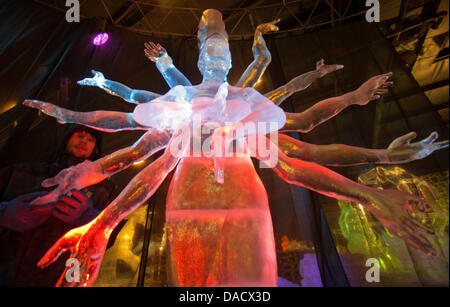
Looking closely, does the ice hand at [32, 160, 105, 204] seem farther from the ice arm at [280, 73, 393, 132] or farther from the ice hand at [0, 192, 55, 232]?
the ice arm at [280, 73, 393, 132]

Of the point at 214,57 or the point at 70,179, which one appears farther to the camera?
the point at 214,57

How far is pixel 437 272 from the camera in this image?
1.96m

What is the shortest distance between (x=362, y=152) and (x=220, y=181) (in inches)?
30.6

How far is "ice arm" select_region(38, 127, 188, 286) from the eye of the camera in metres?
0.99

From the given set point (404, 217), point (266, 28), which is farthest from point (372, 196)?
point (266, 28)

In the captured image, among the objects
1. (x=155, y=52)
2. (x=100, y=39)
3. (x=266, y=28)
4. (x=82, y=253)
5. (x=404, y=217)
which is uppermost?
(x=100, y=39)

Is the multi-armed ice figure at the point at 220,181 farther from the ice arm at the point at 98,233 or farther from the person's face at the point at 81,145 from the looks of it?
the person's face at the point at 81,145

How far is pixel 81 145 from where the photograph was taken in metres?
1.85

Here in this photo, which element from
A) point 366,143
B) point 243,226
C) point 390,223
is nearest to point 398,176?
point 366,143

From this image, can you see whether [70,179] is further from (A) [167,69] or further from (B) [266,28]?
(B) [266,28]

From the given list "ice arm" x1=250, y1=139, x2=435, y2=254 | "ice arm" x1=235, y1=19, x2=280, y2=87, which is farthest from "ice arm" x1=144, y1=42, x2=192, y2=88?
"ice arm" x1=250, y1=139, x2=435, y2=254

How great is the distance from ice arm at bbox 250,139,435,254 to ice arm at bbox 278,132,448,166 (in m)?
0.09

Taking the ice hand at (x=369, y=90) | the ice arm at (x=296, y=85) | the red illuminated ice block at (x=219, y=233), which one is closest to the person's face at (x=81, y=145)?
the red illuminated ice block at (x=219, y=233)

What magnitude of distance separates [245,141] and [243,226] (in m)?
0.46
